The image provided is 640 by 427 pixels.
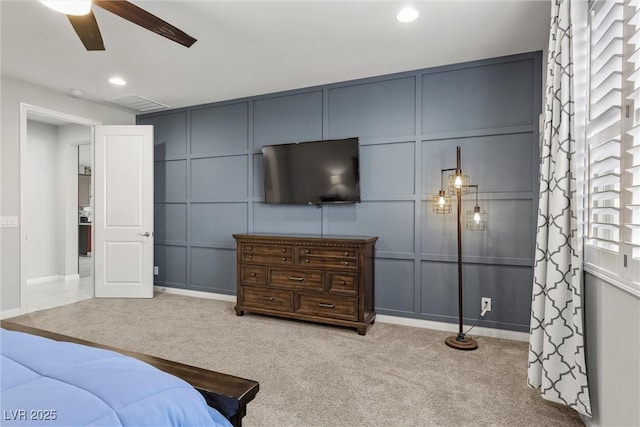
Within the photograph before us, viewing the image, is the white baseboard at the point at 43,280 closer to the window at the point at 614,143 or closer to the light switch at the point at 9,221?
the light switch at the point at 9,221

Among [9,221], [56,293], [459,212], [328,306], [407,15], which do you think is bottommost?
[56,293]

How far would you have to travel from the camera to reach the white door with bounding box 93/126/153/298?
4.46 meters

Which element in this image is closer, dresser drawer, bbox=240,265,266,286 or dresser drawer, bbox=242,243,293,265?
dresser drawer, bbox=242,243,293,265

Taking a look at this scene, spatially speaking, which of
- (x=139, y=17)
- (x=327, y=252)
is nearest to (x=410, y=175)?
(x=327, y=252)

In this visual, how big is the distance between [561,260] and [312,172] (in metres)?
2.44

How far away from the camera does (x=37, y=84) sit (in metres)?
3.81

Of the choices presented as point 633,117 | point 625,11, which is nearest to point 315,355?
point 633,117

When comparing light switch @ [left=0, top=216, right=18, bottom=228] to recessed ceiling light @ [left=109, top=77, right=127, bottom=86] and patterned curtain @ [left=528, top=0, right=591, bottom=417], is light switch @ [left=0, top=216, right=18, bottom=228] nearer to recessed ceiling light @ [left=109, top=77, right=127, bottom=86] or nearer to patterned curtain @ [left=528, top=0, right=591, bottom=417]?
recessed ceiling light @ [left=109, top=77, right=127, bottom=86]

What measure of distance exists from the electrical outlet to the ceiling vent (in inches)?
176

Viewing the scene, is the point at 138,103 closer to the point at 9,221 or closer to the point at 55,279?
the point at 9,221

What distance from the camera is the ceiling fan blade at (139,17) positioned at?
1734 millimetres

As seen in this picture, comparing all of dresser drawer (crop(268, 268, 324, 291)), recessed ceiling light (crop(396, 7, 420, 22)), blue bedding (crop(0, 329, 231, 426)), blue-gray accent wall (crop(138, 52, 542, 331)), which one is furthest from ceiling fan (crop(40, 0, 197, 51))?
dresser drawer (crop(268, 268, 324, 291))

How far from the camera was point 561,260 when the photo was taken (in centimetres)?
184

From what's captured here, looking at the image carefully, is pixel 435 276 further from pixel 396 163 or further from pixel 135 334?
pixel 135 334
